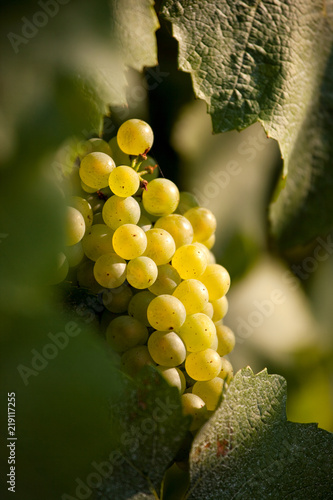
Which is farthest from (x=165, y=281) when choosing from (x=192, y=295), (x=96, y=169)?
(x=96, y=169)

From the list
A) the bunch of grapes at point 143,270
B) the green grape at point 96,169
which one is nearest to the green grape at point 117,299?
the bunch of grapes at point 143,270

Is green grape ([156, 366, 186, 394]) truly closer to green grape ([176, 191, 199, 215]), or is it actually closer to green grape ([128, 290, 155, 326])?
green grape ([128, 290, 155, 326])

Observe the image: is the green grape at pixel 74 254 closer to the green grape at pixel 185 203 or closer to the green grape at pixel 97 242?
the green grape at pixel 97 242

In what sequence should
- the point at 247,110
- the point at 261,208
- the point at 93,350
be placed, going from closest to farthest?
1. the point at 93,350
2. the point at 247,110
3. the point at 261,208

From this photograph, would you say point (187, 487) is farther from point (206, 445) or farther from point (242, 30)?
point (242, 30)

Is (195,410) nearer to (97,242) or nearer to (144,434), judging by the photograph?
(144,434)

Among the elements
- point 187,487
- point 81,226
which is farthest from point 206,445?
point 81,226

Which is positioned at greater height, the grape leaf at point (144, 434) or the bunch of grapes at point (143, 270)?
the bunch of grapes at point (143, 270)
